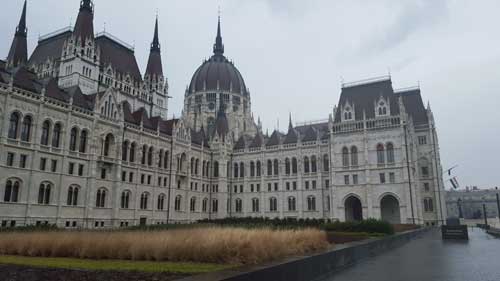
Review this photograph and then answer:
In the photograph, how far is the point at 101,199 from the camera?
52.3 meters

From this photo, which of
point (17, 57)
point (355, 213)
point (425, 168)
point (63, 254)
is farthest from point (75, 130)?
point (425, 168)

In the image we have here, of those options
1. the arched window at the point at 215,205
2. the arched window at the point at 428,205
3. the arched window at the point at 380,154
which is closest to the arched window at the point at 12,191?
the arched window at the point at 215,205

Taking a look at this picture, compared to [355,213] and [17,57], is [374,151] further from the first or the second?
[17,57]

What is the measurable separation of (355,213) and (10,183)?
53458 mm

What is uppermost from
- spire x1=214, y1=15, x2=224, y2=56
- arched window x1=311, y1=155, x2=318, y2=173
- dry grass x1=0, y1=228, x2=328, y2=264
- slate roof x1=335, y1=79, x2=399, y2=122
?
spire x1=214, y1=15, x2=224, y2=56

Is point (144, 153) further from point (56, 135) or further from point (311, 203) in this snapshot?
point (311, 203)

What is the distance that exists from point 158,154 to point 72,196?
17343mm

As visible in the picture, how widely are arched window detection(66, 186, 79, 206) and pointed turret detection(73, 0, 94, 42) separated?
28.9m

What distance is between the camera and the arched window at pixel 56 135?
47.1 m

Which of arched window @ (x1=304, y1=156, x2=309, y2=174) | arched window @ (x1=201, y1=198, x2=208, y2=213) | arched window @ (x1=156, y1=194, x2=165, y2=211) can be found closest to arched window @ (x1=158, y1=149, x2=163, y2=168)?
arched window @ (x1=156, y1=194, x2=165, y2=211)

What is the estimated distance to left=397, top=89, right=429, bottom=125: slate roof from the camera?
76.6 m

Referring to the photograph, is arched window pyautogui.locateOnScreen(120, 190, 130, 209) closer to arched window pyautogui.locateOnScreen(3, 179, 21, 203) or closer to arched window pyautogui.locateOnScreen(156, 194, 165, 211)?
arched window pyautogui.locateOnScreen(156, 194, 165, 211)

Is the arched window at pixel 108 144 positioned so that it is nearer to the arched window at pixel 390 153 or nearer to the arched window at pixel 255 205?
the arched window at pixel 255 205

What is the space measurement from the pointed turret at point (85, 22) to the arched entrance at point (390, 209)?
193 feet
